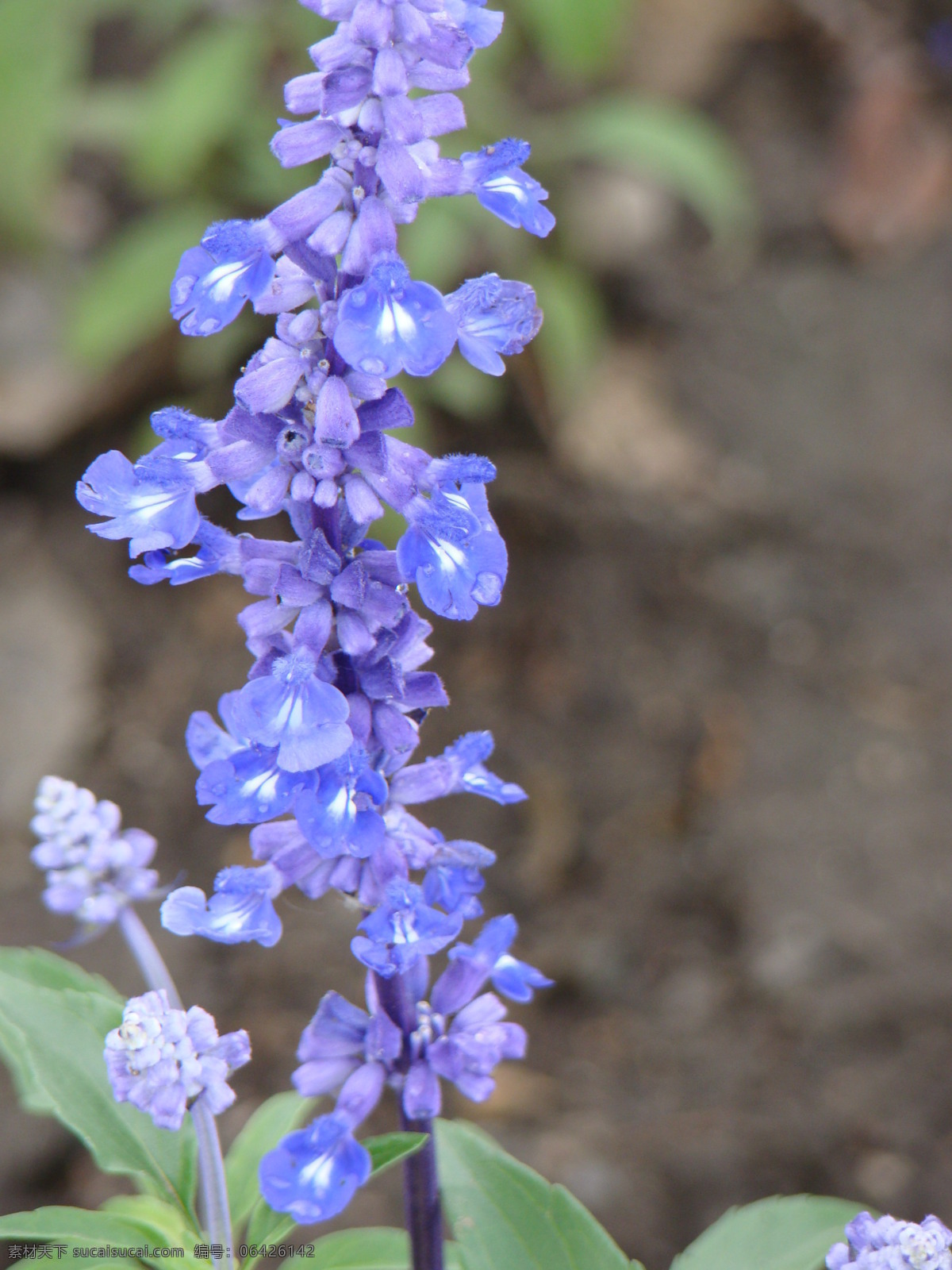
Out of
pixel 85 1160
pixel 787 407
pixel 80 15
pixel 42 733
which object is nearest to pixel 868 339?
pixel 787 407

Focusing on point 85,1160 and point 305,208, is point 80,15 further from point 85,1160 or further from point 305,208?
point 305,208

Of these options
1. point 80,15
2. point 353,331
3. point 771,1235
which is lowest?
point 771,1235

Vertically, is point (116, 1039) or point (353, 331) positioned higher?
point (353, 331)

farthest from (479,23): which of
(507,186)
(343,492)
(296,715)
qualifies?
(296,715)

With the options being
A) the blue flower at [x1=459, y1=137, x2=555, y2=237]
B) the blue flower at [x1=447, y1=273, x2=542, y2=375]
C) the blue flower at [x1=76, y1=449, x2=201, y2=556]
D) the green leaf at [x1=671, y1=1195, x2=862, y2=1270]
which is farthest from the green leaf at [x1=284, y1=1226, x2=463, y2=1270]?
Result: the blue flower at [x1=459, y1=137, x2=555, y2=237]

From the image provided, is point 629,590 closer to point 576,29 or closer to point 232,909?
point 576,29

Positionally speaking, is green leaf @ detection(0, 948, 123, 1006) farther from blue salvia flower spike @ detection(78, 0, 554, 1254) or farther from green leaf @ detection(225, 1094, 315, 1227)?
blue salvia flower spike @ detection(78, 0, 554, 1254)

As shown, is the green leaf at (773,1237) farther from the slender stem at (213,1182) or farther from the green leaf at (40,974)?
the green leaf at (40,974)
